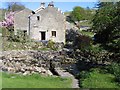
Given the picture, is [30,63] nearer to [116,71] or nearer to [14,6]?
[116,71]

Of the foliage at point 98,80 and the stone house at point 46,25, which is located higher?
the stone house at point 46,25

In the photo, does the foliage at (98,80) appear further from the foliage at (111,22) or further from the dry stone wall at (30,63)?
the dry stone wall at (30,63)

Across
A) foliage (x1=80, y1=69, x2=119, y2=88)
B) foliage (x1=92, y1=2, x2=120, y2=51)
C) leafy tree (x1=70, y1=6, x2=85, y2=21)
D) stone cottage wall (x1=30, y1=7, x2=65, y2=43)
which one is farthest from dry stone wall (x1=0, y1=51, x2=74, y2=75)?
leafy tree (x1=70, y1=6, x2=85, y2=21)

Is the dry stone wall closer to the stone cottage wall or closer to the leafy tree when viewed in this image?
the stone cottage wall

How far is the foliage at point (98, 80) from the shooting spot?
15.4 meters

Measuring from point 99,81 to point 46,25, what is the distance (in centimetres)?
2750

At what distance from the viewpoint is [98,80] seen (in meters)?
16.7

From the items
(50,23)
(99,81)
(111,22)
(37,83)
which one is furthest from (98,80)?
(50,23)

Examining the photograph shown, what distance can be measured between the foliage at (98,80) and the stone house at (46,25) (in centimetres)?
2424

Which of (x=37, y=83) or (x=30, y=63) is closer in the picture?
(x=37, y=83)

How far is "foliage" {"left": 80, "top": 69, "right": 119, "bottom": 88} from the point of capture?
50.4 feet

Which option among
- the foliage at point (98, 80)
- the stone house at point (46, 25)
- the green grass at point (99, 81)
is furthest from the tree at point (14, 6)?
the green grass at point (99, 81)

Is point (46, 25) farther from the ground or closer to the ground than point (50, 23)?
closer to the ground

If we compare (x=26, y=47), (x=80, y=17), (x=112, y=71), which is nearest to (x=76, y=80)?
(x=112, y=71)
